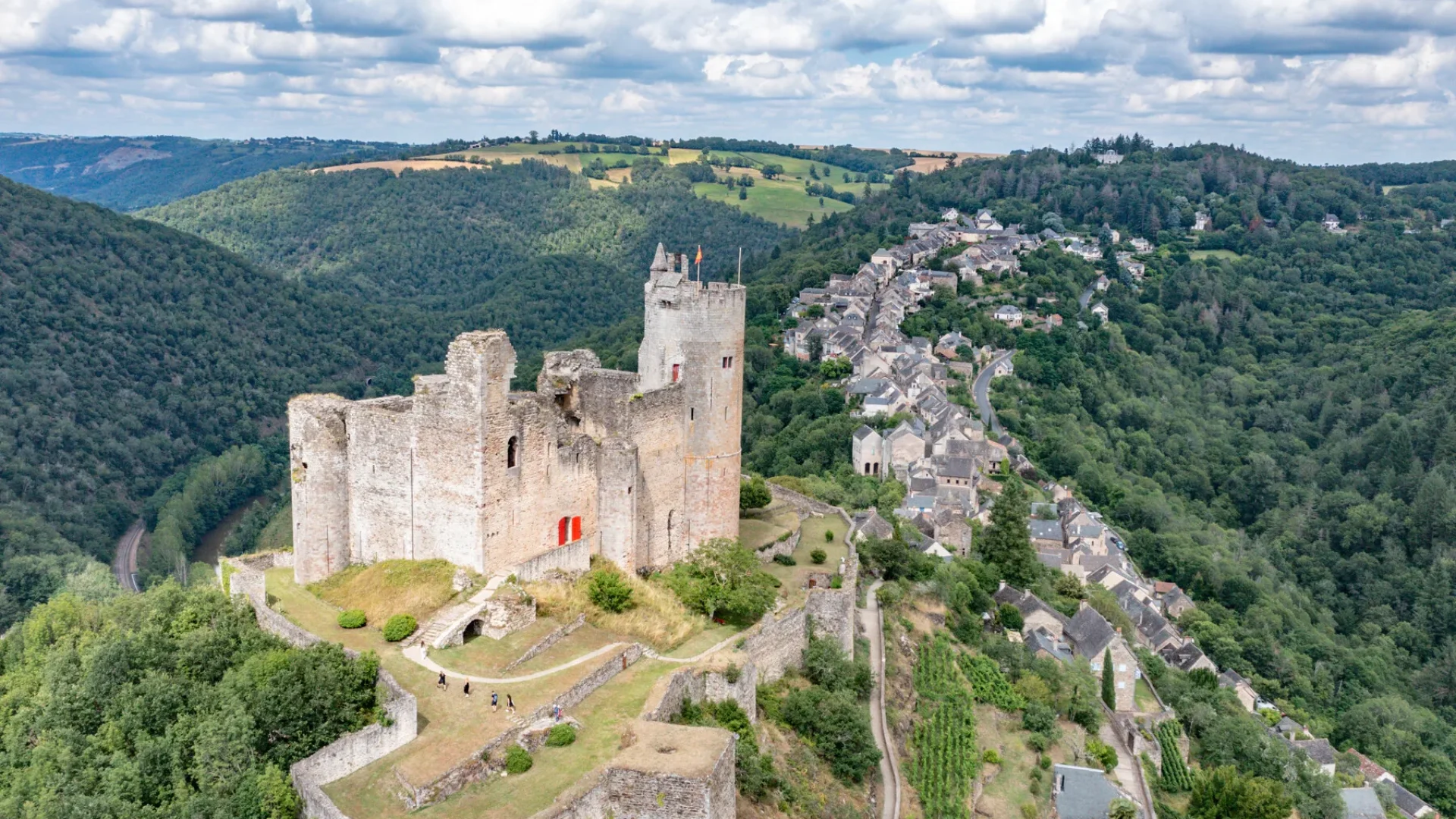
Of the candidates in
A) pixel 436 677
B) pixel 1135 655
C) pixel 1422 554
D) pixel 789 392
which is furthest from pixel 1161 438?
pixel 436 677

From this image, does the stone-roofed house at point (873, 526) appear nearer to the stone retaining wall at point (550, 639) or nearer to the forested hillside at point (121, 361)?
the stone retaining wall at point (550, 639)

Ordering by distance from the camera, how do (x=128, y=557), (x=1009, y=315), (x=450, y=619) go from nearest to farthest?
(x=450, y=619), (x=128, y=557), (x=1009, y=315)

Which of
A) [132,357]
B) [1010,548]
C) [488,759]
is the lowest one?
[1010,548]

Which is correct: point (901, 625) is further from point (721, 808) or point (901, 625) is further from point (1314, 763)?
point (1314, 763)

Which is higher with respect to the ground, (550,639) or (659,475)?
(659,475)

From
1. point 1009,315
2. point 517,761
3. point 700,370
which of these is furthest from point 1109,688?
point 1009,315

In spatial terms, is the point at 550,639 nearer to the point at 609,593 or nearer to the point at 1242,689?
the point at 609,593
